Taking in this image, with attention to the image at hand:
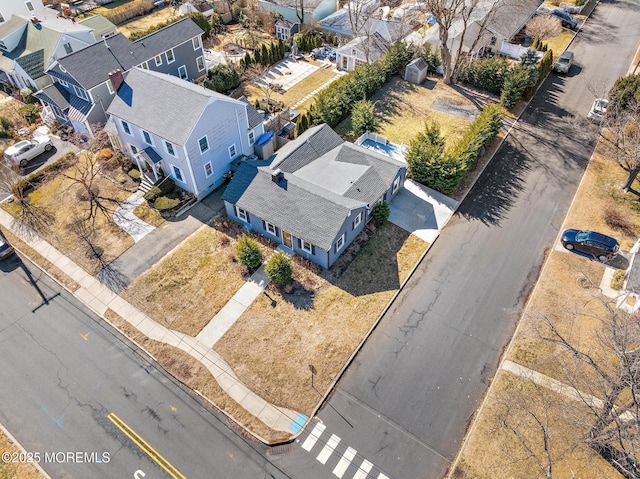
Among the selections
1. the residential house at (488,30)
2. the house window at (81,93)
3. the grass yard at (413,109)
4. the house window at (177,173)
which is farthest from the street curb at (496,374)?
the house window at (81,93)

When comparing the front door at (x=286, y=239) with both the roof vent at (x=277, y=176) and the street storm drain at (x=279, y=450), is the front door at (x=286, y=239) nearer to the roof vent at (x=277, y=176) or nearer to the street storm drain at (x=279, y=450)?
the roof vent at (x=277, y=176)

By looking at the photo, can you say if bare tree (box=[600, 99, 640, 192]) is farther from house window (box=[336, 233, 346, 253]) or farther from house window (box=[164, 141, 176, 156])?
house window (box=[164, 141, 176, 156])

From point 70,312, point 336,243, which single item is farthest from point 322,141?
A: point 70,312

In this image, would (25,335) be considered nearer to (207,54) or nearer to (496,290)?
(496,290)

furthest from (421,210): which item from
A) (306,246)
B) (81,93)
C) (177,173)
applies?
(81,93)

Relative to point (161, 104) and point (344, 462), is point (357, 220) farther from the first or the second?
point (161, 104)

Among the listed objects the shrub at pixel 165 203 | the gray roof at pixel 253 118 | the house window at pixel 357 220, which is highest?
the gray roof at pixel 253 118

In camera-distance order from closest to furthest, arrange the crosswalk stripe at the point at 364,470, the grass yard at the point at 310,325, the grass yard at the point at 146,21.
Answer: the crosswalk stripe at the point at 364,470 < the grass yard at the point at 310,325 < the grass yard at the point at 146,21
